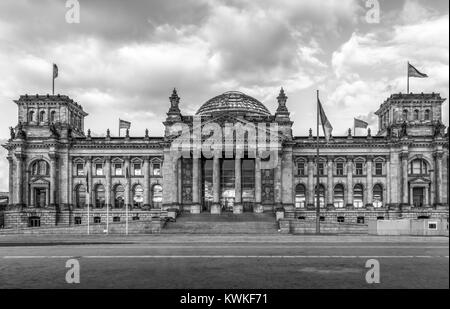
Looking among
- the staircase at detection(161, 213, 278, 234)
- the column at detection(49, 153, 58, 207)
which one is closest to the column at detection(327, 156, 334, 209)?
the staircase at detection(161, 213, 278, 234)

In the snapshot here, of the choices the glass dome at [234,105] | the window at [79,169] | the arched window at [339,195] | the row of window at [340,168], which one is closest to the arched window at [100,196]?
the window at [79,169]

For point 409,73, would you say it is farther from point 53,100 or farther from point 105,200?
point 53,100

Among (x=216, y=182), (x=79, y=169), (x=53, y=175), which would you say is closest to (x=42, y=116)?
(x=53, y=175)

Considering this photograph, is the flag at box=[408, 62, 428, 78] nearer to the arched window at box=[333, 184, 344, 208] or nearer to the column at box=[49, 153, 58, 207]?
the arched window at box=[333, 184, 344, 208]

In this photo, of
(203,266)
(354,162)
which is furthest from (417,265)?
(354,162)

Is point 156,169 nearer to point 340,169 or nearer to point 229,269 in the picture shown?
point 340,169

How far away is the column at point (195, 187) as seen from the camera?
68312mm

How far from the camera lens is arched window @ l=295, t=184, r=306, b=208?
74.8 metres

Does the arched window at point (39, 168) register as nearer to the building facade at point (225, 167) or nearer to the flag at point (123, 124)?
the building facade at point (225, 167)

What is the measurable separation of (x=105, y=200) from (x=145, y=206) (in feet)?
21.2

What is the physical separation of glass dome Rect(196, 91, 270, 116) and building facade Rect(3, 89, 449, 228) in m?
8.20

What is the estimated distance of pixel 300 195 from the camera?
75188 mm

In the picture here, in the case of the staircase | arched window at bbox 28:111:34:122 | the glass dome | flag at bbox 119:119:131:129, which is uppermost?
the glass dome

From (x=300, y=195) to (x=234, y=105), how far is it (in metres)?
19.0
